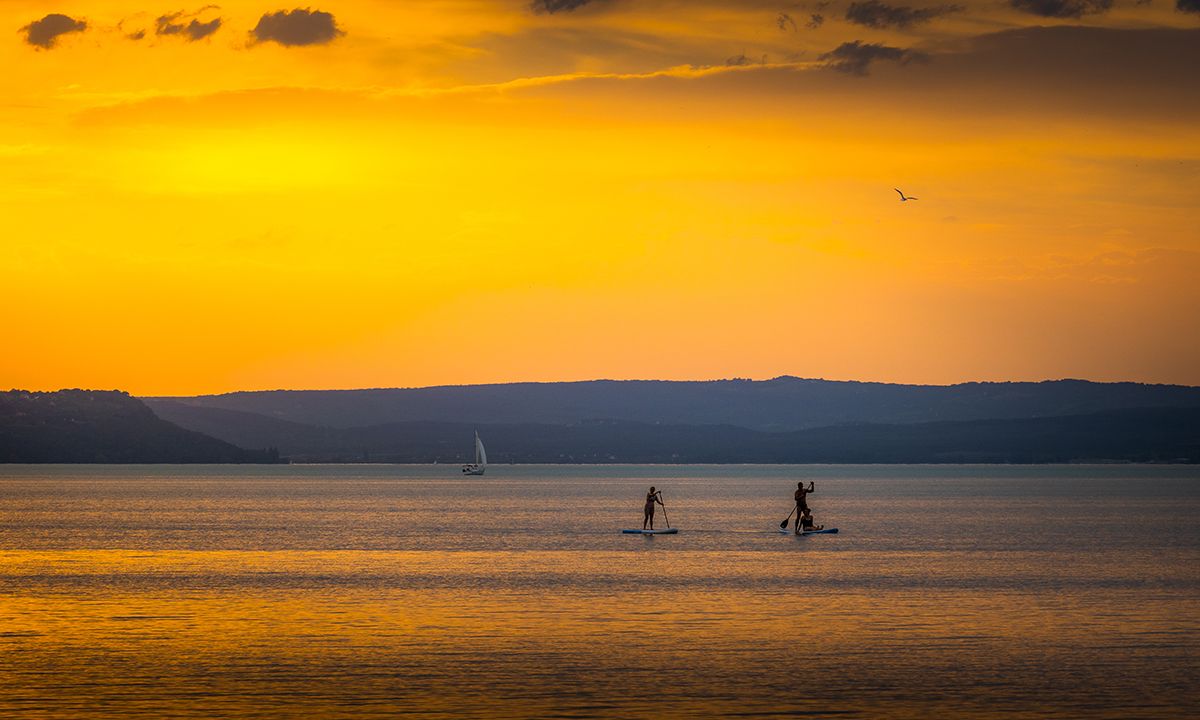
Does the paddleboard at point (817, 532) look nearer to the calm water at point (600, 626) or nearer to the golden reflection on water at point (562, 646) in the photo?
the calm water at point (600, 626)

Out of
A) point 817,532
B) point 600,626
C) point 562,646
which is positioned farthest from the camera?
point 817,532

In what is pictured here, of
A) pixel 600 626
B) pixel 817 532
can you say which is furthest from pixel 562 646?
pixel 817 532

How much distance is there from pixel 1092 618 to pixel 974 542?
153ft

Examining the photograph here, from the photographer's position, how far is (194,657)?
4125 centimetres

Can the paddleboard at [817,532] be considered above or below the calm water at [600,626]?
above

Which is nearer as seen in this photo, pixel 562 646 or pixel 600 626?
pixel 562 646

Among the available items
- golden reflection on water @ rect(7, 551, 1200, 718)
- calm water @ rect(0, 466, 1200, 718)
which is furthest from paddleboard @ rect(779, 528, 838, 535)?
golden reflection on water @ rect(7, 551, 1200, 718)

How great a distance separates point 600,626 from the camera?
48.0 m

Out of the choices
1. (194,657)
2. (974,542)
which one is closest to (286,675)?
(194,657)

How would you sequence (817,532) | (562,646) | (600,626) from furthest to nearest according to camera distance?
(817,532) < (600,626) < (562,646)

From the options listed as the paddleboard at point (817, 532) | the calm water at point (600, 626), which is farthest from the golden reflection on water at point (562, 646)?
the paddleboard at point (817, 532)

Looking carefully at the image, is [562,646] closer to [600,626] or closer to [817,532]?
[600,626]

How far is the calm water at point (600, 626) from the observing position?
3503 cm

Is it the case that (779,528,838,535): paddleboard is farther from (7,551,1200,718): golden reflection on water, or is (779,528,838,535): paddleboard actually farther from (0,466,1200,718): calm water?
(7,551,1200,718): golden reflection on water
